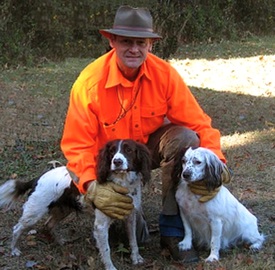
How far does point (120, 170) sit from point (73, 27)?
1150 centimetres

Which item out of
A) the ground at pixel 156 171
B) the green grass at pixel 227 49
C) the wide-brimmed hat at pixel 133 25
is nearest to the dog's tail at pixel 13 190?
the ground at pixel 156 171

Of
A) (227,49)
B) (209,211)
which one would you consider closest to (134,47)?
(209,211)

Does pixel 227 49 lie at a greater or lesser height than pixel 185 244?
lesser

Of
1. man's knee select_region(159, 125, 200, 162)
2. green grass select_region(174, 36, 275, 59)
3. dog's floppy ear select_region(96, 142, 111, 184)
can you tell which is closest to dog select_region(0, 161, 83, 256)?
dog's floppy ear select_region(96, 142, 111, 184)

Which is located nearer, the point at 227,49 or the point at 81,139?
the point at 81,139

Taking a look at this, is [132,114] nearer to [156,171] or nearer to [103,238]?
[103,238]

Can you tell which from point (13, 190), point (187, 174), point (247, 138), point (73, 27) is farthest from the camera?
point (73, 27)

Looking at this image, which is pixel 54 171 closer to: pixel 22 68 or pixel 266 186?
pixel 266 186

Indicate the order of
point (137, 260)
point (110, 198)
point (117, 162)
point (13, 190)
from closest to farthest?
point (117, 162), point (110, 198), point (137, 260), point (13, 190)

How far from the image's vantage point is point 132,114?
4.11m

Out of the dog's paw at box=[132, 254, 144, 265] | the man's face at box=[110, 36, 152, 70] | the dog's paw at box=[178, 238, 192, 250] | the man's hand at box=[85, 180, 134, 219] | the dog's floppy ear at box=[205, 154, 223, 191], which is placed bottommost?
the dog's paw at box=[132, 254, 144, 265]

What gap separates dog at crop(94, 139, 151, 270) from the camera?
12.0 ft

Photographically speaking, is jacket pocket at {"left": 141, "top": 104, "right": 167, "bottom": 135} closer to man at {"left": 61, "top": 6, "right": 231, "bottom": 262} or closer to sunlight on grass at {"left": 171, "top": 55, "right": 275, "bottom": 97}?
man at {"left": 61, "top": 6, "right": 231, "bottom": 262}

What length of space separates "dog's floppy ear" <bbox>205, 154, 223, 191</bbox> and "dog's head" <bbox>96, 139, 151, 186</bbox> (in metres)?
0.40
